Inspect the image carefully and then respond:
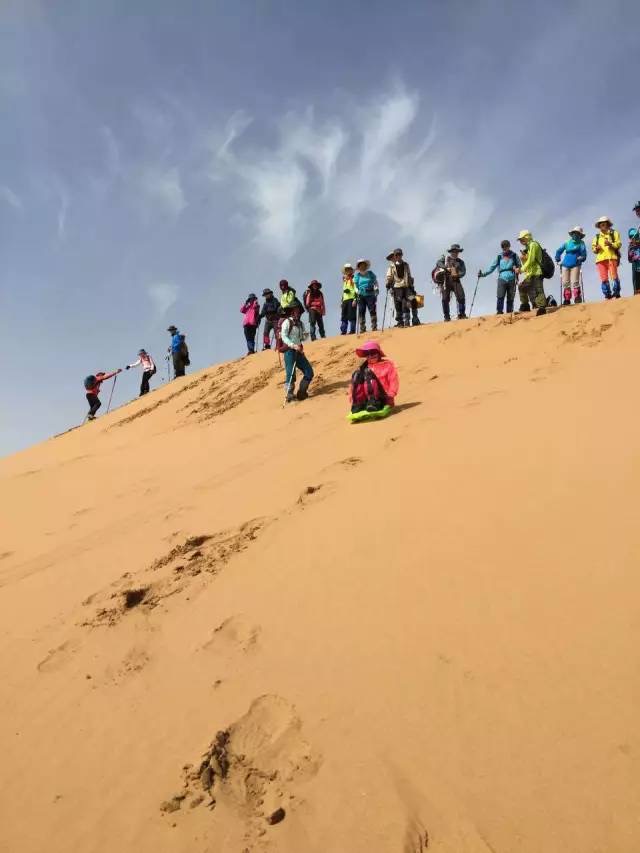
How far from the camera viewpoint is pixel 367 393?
6066 millimetres

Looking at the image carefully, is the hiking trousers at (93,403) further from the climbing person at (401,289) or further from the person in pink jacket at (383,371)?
the person in pink jacket at (383,371)

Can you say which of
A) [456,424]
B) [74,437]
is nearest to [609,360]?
[456,424]

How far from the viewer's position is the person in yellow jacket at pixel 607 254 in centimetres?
930

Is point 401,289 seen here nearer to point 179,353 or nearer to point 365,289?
point 365,289

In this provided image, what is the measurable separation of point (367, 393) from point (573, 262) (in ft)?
19.3

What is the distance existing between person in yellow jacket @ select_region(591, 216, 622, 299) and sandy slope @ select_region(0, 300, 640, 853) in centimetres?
599

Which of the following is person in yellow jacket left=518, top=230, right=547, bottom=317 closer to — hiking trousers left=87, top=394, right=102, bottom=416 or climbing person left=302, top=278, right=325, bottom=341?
climbing person left=302, top=278, right=325, bottom=341

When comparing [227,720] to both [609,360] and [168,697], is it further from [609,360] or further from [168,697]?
[609,360]

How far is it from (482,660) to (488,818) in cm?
56

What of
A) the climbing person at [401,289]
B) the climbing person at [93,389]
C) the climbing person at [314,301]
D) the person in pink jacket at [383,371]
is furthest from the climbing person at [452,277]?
the climbing person at [93,389]

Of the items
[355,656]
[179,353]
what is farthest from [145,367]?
[355,656]

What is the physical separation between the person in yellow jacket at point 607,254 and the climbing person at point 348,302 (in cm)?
467

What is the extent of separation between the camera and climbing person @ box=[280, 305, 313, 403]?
8.12m

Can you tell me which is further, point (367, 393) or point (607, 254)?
point (607, 254)
